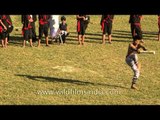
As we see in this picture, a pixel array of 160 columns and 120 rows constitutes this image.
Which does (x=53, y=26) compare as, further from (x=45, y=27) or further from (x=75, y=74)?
(x=75, y=74)

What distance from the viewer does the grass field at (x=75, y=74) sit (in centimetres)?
1169

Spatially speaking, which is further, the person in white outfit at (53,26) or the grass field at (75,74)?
the person in white outfit at (53,26)

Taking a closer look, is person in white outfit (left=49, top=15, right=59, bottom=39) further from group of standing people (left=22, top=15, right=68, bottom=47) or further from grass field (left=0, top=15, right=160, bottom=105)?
grass field (left=0, top=15, right=160, bottom=105)

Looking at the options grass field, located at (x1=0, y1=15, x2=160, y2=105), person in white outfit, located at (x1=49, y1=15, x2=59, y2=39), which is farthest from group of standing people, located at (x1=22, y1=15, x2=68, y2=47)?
grass field, located at (x1=0, y1=15, x2=160, y2=105)

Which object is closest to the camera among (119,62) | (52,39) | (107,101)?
(107,101)

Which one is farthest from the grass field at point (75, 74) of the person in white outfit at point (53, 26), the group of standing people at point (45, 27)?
the person in white outfit at point (53, 26)

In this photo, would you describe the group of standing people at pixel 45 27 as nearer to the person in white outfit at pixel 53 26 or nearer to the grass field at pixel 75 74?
the person in white outfit at pixel 53 26

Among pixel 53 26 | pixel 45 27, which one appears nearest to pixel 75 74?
pixel 45 27

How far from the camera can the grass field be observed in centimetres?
1169
